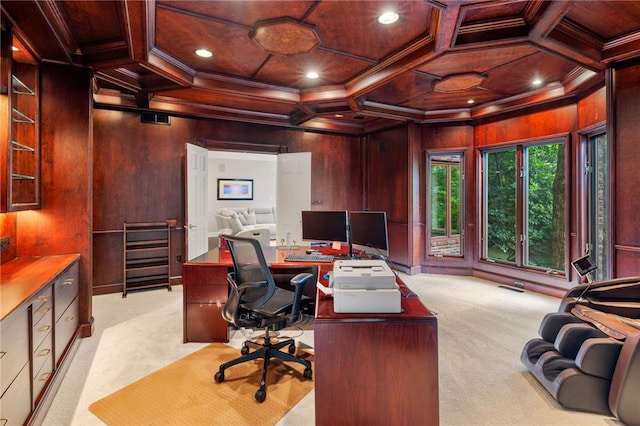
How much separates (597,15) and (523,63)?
0.83 meters

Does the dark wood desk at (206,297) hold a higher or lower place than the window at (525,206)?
lower

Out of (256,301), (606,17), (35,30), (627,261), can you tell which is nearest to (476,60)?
(606,17)

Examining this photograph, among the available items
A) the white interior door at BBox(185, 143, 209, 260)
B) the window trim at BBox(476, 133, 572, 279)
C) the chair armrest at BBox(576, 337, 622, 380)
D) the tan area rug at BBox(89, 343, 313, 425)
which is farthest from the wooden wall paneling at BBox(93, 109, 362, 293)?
the chair armrest at BBox(576, 337, 622, 380)

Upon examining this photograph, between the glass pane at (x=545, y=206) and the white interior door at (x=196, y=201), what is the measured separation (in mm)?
4777

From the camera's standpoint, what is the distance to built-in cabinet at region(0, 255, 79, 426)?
153cm

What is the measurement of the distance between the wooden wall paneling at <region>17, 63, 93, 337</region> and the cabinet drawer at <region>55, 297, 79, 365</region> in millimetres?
198

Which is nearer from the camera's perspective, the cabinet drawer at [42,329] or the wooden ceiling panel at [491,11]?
the cabinet drawer at [42,329]

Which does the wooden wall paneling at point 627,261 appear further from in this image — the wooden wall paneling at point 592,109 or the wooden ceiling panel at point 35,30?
the wooden ceiling panel at point 35,30

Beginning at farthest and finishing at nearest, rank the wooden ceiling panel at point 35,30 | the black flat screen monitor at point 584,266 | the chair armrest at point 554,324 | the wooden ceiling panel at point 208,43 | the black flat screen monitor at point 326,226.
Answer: the black flat screen monitor at point 326,226
the wooden ceiling panel at point 208,43
the black flat screen monitor at point 584,266
the chair armrest at point 554,324
the wooden ceiling panel at point 35,30

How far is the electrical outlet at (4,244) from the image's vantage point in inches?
100

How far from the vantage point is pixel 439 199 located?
19.1 ft

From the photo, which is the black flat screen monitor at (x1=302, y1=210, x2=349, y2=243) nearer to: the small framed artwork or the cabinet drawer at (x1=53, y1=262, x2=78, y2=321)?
the cabinet drawer at (x1=53, y1=262, x2=78, y2=321)

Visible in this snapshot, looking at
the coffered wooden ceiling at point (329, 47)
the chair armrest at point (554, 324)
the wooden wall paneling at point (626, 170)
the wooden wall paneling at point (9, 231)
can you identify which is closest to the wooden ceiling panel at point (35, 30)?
the coffered wooden ceiling at point (329, 47)

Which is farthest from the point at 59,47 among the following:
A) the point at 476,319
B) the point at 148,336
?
the point at 476,319
